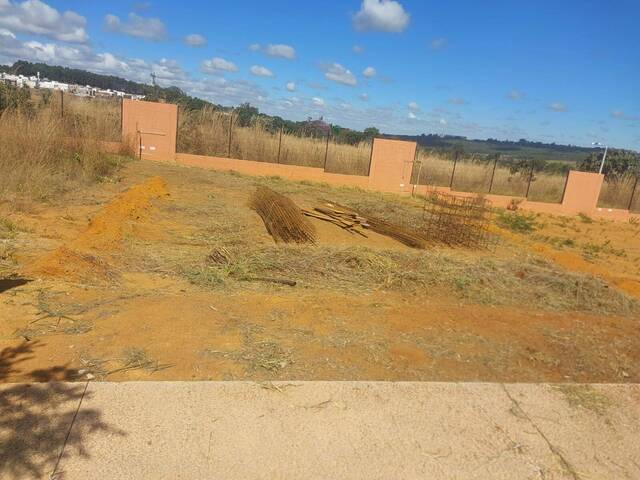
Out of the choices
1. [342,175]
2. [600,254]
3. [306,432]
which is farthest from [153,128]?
[306,432]

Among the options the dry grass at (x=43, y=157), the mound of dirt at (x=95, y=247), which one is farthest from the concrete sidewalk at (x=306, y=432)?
the dry grass at (x=43, y=157)

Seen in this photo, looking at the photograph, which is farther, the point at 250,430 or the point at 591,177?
the point at 591,177

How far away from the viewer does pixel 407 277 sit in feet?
22.6

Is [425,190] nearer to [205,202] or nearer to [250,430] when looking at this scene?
[205,202]

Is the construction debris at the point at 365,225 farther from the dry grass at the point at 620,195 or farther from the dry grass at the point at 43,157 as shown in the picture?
the dry grass at the point at 620,195

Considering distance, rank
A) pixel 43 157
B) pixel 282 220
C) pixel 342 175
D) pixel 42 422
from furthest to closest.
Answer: pixel 342 175, pixel 43 157, pixel 282 220, pixel 42 422

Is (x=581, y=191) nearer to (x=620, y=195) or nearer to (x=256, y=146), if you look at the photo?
(x=620, y=195)

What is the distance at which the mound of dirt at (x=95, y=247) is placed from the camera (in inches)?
215

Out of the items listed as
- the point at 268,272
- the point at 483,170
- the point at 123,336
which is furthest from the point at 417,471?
the point at 483,170

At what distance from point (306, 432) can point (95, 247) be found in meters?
4.73

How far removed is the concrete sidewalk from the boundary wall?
1596 centimetres

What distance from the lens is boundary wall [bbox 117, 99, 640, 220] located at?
19109 millimetres

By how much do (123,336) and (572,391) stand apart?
3.87m

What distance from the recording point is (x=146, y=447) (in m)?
2.81
